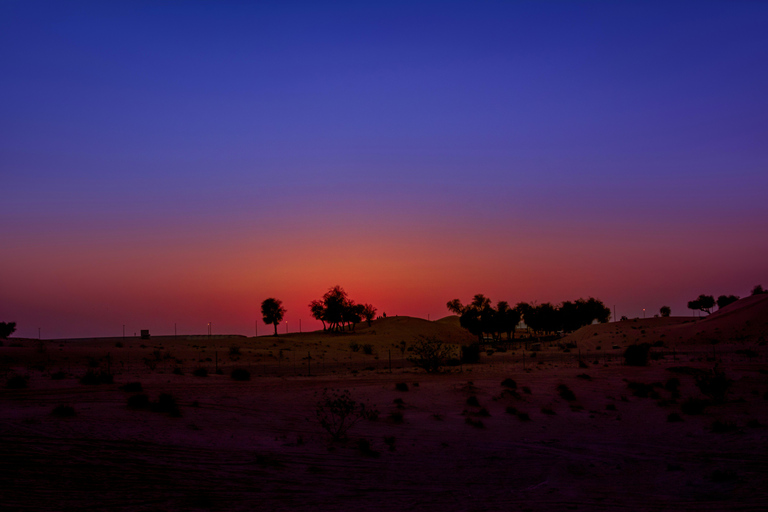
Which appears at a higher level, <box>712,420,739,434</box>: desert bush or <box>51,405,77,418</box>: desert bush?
<box>51,405,77,418</box>: desert bush

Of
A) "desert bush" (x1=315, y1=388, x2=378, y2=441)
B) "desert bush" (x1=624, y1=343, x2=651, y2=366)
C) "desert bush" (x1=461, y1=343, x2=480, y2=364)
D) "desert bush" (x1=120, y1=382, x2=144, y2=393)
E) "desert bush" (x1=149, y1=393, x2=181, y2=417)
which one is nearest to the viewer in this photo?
"desert bush" (x1=315, y1=388, x2=378, y2=441)

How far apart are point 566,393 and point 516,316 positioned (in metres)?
114

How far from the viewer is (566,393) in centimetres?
3180

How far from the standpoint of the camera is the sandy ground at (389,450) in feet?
46.6

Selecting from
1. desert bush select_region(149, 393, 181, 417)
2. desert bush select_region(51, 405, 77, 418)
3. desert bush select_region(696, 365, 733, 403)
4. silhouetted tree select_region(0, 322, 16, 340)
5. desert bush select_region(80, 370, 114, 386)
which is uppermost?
silhouetted tree select_region(0, 322, 16, 340)

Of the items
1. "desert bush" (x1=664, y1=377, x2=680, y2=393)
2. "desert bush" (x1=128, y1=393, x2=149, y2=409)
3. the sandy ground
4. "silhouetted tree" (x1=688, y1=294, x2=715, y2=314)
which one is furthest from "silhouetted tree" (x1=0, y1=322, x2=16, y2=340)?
"silhouetted tree" (x1=688, y1=294, x2=715, y2=314)

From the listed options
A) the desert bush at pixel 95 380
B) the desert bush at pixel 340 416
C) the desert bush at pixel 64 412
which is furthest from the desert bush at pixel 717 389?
the desert bush at pixel 95 380

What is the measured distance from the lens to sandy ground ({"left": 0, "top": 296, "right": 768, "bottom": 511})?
14195 mm

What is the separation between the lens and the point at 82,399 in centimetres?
2467

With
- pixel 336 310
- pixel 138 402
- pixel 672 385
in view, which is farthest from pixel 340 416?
pixel 336 310

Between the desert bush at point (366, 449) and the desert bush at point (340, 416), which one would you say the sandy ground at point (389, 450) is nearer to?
the desert bush at point (366, 449)

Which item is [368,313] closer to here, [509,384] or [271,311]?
[271,311]

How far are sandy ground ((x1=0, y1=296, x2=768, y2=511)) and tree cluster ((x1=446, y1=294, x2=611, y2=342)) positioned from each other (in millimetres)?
102764

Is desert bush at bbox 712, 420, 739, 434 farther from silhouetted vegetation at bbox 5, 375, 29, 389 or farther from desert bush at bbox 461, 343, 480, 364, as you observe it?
desert bush at bbox 461, 343, 480, 364
